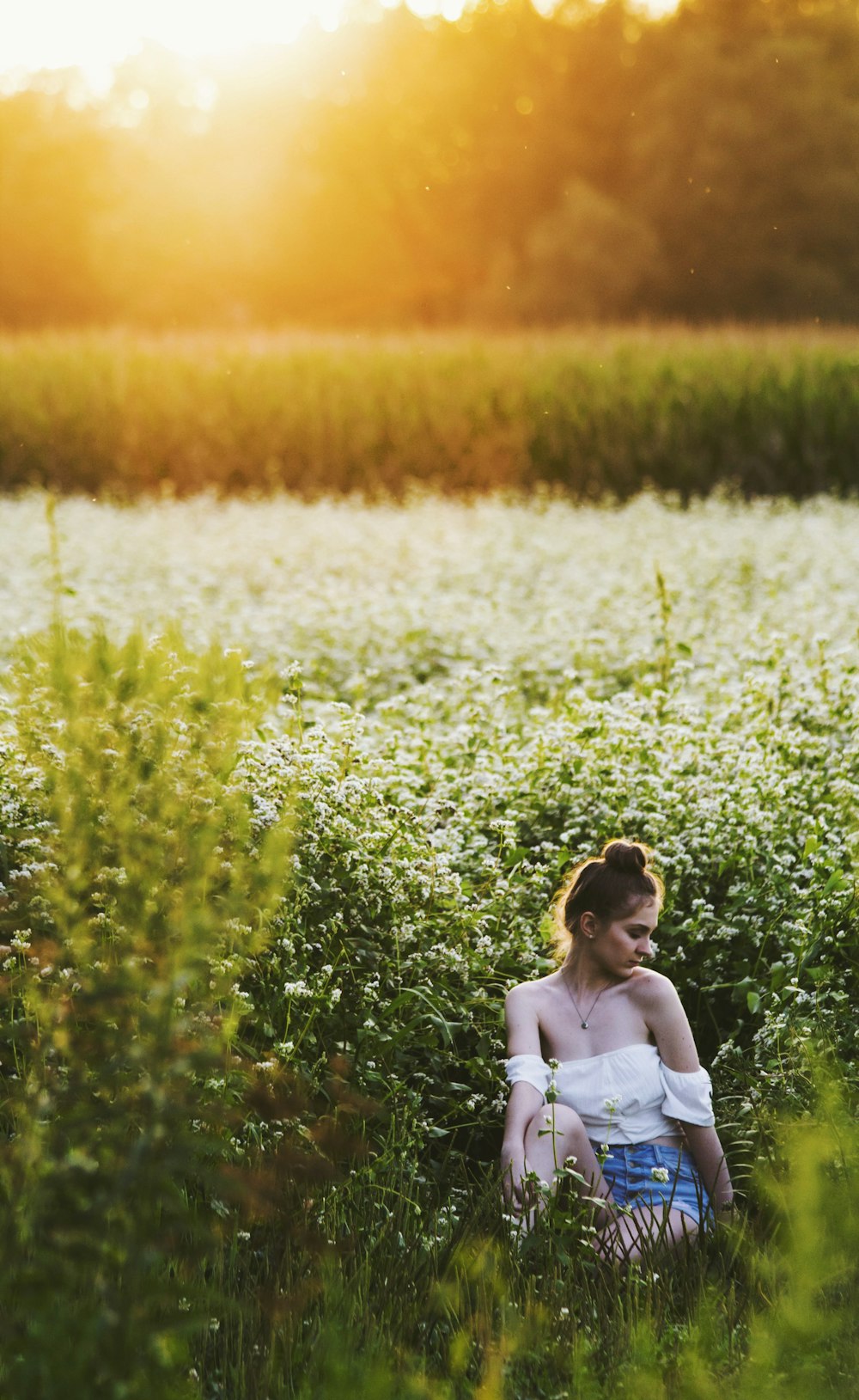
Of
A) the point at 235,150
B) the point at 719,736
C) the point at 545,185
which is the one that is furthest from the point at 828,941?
the point at 235,150

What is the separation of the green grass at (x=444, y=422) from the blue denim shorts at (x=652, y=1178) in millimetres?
13643

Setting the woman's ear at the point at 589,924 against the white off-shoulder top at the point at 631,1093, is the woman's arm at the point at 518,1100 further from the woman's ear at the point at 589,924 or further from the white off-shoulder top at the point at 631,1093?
the woman's ear at the point at 589,924

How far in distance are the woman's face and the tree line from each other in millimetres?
30799

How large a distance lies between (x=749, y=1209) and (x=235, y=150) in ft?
136

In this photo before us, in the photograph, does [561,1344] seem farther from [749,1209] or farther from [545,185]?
[545,185]

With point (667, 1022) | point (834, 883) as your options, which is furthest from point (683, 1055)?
point (834, 883)

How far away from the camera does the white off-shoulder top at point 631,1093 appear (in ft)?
12.7

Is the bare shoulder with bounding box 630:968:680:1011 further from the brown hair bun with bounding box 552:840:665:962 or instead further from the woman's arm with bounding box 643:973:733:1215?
the brown hair bun with bounding box 552:840:665:962

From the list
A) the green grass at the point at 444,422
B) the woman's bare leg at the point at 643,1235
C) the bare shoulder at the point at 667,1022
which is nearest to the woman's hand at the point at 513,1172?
the woman's bare leg at the point at 643,1235

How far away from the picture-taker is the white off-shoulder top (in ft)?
12.7

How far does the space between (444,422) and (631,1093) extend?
48.8 feet

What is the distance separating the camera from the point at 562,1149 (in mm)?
3740

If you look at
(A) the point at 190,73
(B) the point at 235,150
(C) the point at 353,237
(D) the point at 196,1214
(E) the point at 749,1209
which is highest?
(A) the point at 190,73

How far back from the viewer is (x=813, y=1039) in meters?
4.09
